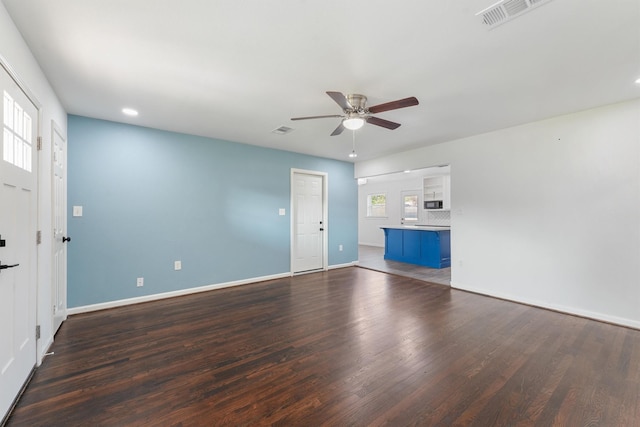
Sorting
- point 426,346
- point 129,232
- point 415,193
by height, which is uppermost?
point 415,193

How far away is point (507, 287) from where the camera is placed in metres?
3.98

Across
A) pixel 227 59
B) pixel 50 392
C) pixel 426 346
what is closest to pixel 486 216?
pixel 426 346

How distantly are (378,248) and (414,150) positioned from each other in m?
5.22

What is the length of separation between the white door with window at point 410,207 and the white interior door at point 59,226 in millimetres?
8638

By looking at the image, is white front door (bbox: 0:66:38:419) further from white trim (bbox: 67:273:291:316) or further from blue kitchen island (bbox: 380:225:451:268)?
blue kitchen island (bbox: 380:225:451:268)

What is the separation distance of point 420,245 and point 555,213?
3.19 metres

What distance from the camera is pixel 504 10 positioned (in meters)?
1.66

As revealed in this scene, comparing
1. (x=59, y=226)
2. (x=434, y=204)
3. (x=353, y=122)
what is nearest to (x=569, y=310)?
(x=353, y=122)

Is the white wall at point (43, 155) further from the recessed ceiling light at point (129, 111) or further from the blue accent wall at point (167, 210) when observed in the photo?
the blue accent wall at point (167, 210)

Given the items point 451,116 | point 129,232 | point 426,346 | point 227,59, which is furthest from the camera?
point 129,232

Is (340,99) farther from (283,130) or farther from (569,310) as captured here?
(569,310)

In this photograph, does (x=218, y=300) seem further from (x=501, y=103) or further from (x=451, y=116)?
(x=501, y=103)

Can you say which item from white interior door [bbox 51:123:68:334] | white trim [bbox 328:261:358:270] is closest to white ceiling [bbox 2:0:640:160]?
white interior door [bbox 51:123:68:334]

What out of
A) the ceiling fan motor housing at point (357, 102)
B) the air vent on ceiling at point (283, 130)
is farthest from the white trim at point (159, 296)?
the ceiling fan motor housing at point (357, 102)
